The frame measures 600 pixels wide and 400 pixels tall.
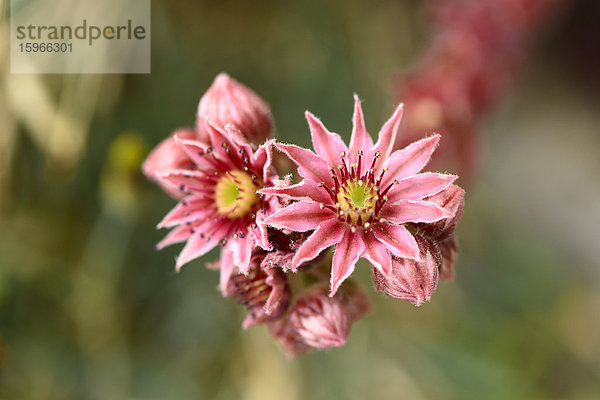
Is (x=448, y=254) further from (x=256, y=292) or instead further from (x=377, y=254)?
(x=256, y=292)

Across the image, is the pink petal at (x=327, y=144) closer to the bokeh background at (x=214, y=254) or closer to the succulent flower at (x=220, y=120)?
the succulent flower at (x=220, y=120)

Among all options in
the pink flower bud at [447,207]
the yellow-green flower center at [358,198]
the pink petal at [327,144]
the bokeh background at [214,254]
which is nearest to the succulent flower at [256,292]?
the yellow-green flower center at [358,198]

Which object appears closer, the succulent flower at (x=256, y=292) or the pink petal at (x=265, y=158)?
the pink petal at (x=265, y=158)

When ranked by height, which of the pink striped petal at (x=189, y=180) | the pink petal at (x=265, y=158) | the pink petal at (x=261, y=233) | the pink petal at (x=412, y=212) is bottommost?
the pink petal at (x=261, y=233)

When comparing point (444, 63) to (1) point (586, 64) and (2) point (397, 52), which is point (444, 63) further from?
(1) point (586, 64)

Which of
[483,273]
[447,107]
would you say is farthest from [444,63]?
[483,273]

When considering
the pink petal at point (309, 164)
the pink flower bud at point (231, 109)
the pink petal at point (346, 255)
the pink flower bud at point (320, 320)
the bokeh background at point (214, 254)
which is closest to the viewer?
the pink petal at point (346, 255)

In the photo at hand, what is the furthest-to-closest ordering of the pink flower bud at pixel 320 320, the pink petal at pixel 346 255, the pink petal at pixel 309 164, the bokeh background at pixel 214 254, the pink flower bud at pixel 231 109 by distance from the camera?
1. the bokeh background at pixel 214 254
2. the pink flower bud at pixel 231 109
3. the pink flower bud at pixel 320 320
4. the pink petal at pixel 309 164
5. the pink petal at pixel 346 255
